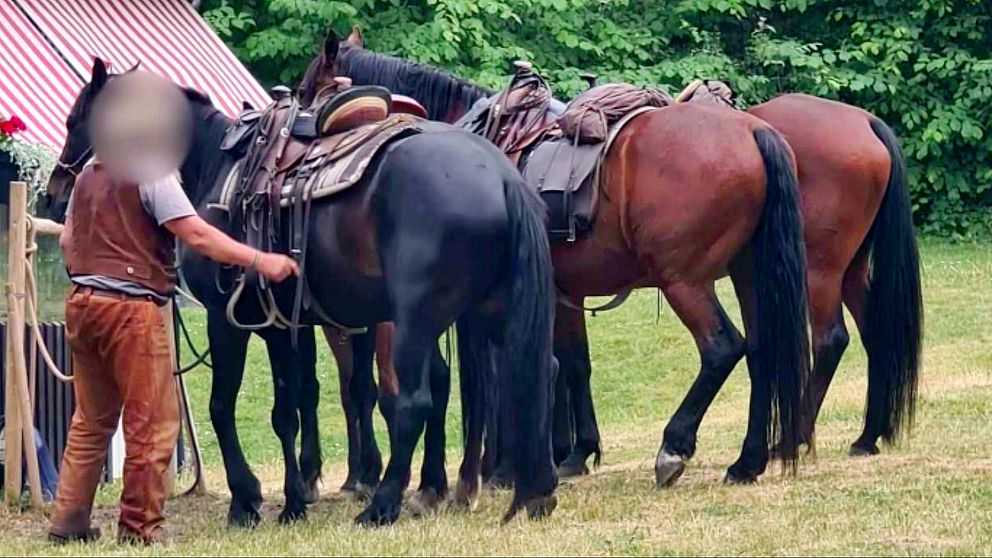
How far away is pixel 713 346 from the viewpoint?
8000 mm

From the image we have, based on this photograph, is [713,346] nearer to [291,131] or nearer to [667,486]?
[667,486]

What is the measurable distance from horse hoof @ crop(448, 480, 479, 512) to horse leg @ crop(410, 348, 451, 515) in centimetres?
6

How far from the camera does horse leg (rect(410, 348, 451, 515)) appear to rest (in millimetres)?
7344

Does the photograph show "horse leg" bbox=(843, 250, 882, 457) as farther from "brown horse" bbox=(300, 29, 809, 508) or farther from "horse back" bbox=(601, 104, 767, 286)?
"horse back" bbox=(601, 104, 767, 286)

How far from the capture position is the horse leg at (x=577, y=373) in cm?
921

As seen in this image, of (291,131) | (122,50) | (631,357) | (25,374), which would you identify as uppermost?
(291,131)

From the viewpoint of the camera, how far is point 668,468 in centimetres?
802

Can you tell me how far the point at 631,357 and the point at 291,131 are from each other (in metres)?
7.98

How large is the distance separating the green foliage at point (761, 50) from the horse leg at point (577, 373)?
950 cm

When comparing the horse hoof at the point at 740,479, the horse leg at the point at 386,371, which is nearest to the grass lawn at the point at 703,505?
the horse hoof at the point at 740,479

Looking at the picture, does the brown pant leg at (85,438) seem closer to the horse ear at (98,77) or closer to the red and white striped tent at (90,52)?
the horse ear at (98,77)

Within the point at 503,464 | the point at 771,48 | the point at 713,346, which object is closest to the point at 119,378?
the point at 503,464

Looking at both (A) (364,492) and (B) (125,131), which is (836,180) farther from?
(B) (125,131)

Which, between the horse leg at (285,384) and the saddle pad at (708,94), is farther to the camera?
the saddle pad at (708,94)
